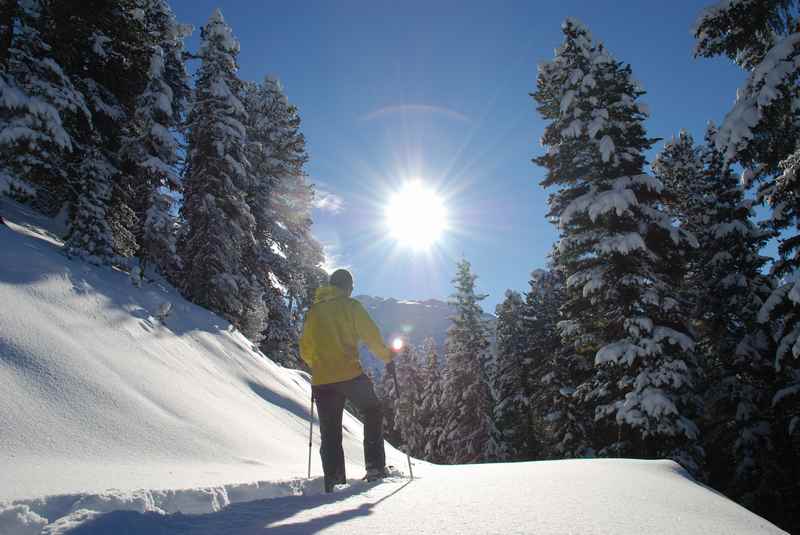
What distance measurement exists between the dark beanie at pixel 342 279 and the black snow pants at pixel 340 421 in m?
0.97

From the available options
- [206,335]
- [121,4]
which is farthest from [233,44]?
[206,335]

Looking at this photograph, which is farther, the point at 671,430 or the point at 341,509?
the point at 671,430

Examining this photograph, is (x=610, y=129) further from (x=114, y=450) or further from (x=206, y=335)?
(x=114, y=450)

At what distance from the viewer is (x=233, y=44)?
64.6 ft

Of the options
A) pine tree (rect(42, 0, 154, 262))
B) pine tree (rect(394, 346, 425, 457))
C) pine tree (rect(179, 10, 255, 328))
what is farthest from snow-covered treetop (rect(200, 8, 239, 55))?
pine tree (rect(394, 346, 425, 457))

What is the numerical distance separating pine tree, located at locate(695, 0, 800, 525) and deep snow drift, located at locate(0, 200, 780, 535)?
5.89 metres

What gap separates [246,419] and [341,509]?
4085 millimetres

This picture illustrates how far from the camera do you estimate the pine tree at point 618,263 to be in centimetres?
1144

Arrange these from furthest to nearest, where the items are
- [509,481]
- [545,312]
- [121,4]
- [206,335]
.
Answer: [545,312] → [121,4] → [206,335] → [509,481]

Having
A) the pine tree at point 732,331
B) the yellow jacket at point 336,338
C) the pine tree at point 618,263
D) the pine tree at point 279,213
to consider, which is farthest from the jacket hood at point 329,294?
the pine tree at point 279,213

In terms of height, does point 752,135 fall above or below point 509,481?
above

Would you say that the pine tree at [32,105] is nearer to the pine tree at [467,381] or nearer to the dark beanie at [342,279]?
the dark beanie at [342,279]

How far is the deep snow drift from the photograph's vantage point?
2.54m

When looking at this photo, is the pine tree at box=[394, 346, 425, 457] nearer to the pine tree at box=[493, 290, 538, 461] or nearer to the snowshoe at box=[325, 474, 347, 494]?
the pine tree at box=[493, 290, 538, 461]
